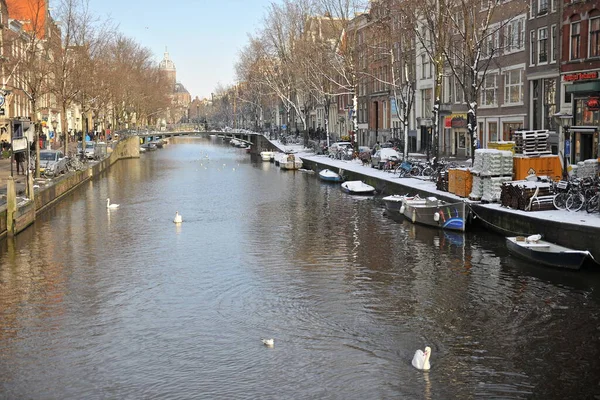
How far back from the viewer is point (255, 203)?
48875 mm

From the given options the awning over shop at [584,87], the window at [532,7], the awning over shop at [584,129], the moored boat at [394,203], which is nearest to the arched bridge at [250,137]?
the window at [532,7]

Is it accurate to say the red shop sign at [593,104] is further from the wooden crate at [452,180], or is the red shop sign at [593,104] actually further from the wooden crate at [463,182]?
the wooden crate at [463,182]

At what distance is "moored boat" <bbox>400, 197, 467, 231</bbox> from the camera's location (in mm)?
35656

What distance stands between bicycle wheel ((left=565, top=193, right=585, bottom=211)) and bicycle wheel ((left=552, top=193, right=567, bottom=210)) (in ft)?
1.66

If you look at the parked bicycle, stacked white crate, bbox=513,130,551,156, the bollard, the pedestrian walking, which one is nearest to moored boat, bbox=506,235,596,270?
stacked white crate, bbox=513,130,551,156

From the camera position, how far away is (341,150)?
74000mm

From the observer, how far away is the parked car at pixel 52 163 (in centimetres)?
5375

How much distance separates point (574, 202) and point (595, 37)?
1773cm

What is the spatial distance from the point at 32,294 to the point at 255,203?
975 inches

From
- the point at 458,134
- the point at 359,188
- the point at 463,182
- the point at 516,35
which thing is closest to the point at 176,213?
the point at 359,188

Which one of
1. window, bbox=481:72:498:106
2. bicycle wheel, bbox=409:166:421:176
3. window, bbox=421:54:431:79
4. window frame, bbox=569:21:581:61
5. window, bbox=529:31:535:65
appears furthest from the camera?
window, bbox=421:54:431:79

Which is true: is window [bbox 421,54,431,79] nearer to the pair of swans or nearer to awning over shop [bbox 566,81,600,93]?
awning over shop [bbox 566,81,600,93]

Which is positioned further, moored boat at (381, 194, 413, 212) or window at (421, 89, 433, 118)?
window at (421, 89, 433, 118)

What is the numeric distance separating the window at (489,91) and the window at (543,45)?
24.5ft
